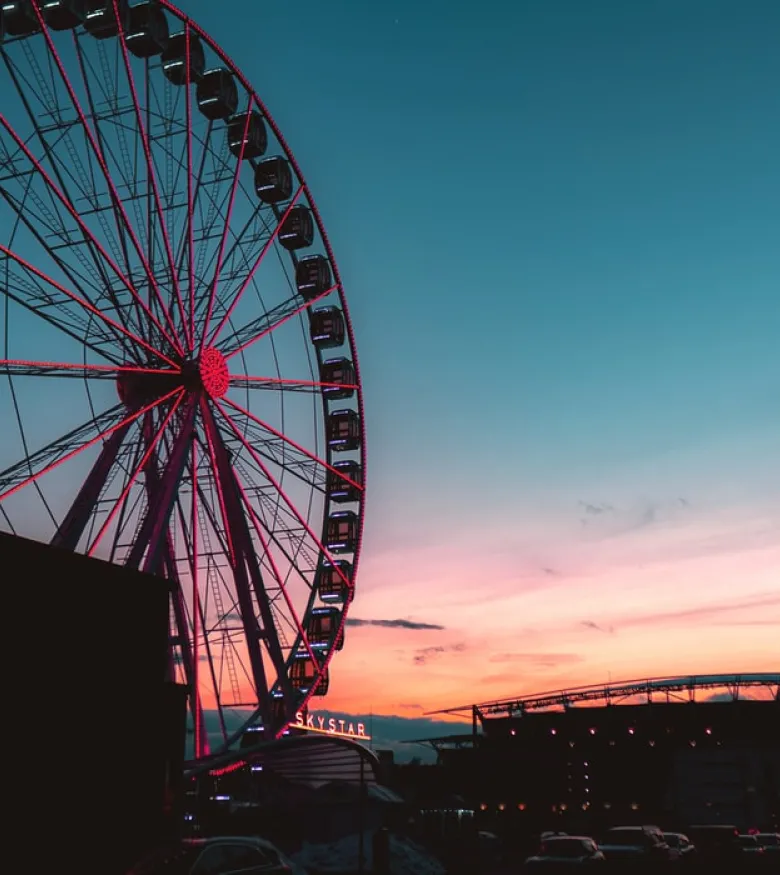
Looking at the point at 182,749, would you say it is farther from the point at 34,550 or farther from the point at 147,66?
the point at 147,66

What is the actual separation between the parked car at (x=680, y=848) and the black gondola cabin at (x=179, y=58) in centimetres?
2868

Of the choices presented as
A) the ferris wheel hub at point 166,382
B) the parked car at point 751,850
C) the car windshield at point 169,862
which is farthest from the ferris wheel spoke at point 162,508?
the parked car at point 751,850

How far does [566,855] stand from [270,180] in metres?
25.3

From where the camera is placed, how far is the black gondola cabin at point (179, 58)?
31.2m

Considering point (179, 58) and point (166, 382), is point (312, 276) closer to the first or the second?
point (179, 58)

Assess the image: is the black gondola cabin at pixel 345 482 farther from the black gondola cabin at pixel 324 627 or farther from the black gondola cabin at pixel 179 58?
the black gondola cabin at pixel 179 58

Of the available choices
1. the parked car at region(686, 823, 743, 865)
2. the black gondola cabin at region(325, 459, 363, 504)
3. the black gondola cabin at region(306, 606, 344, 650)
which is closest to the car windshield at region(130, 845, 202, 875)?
the parked car at region(686, 823, 743, 865)

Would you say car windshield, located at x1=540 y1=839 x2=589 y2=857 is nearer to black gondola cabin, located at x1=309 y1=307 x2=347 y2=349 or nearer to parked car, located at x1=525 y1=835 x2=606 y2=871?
parked car, located at x1=525 y1=835 x2=606 y2=871

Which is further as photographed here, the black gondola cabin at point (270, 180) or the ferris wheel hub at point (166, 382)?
the black gondola cabin at point (270, 180)

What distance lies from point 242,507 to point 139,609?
1183 cm

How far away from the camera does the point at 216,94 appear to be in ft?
109

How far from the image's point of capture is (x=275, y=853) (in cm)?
1481

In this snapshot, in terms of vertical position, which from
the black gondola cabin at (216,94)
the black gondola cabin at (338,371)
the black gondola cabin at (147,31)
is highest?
the black gondola cabin at (216,94)

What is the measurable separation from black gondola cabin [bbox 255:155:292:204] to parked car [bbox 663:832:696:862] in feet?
85.2
